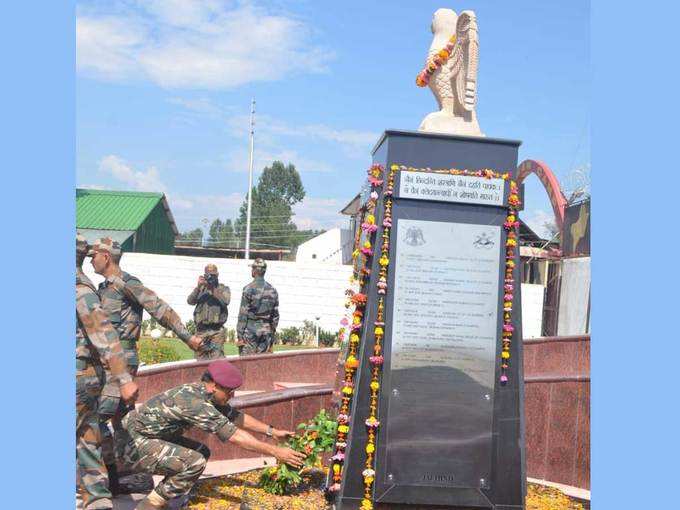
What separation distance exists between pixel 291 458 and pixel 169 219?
27.0 metres

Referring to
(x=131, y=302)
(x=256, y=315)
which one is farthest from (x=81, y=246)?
(x=256, y=315)

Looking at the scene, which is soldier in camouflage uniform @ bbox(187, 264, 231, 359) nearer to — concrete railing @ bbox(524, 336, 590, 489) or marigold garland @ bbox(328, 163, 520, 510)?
concrete railing @ bbox(524, 336, 590, 489)

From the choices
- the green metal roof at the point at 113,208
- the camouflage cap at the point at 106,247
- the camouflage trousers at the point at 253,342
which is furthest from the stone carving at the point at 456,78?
the green metal roof at the point at 113,208

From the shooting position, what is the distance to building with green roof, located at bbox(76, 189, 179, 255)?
2473 centimetres

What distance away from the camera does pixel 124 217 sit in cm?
2584

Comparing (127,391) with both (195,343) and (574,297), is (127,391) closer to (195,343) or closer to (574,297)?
(195,343)

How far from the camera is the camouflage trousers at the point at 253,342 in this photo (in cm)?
1064

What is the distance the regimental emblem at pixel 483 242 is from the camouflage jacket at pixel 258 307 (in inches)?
240

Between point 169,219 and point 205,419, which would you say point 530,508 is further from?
point 169,219

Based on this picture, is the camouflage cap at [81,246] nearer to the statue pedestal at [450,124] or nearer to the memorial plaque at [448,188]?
the memorial plaque at [448,188]

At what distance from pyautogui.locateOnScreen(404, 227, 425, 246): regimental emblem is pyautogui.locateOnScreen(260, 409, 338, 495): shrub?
167 centimetres

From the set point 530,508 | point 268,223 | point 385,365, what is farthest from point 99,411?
point 268,223

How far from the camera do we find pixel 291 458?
4605mm

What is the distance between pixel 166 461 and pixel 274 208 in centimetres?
5601
